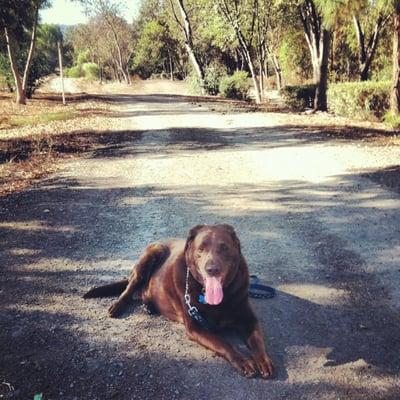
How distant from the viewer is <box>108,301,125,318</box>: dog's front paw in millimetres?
4684

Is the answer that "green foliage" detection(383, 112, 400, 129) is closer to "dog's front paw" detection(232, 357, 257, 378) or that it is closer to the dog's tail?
the dog's tail

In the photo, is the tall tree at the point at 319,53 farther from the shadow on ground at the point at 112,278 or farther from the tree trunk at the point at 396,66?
the shadow on ground at the point at 112,278

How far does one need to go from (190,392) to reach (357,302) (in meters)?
2.11

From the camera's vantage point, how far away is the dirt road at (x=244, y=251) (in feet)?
12.3

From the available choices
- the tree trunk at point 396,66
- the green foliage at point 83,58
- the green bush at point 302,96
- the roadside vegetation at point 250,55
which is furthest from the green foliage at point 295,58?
the green foliage at point 83,58

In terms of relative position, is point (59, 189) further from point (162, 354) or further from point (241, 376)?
point (241, 376)

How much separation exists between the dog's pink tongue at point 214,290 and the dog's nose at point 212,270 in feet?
0.20

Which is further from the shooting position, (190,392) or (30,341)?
(30,341)

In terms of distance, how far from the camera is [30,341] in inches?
171

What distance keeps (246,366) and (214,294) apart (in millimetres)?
613

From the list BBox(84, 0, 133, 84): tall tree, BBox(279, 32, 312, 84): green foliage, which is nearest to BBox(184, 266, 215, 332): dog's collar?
BBox(279, 32, 312, 84): green foliage

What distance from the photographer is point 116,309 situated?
470 cm

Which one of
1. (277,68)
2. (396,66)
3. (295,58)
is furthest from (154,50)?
(396,66)

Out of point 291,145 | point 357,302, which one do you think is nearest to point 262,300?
point 357,302
